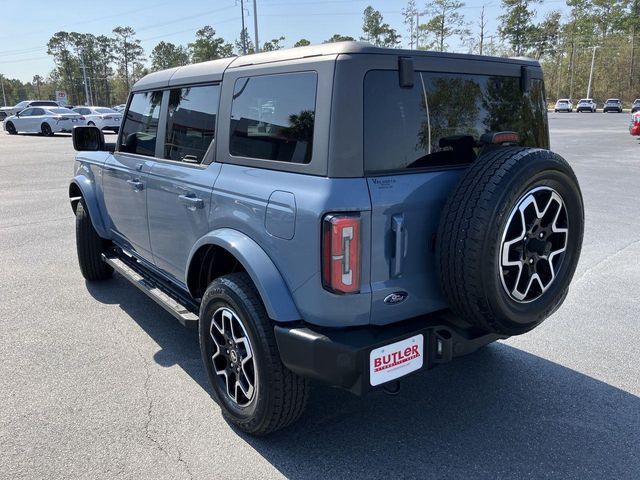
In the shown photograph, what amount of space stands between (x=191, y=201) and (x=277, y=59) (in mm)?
998

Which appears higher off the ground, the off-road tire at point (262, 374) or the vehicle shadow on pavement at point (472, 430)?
the off-road tire at point (262, 374)

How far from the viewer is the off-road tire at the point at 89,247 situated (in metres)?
5.02

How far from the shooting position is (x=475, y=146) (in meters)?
2.75

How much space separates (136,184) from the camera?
151 inches

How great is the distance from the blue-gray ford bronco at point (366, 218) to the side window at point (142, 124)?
35.5 inches

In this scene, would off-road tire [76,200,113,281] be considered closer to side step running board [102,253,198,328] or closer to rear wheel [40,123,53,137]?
side step running board [102,253,198,328]

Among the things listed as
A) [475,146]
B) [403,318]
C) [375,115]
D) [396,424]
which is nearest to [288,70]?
[375,115]

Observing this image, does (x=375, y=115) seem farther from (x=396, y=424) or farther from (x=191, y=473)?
(x=191, y=473)

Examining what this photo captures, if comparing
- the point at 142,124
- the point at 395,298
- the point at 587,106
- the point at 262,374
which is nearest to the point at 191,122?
the point at 142,124

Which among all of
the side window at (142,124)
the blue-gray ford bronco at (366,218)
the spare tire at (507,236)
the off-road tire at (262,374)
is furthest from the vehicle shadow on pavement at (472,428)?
the side window at (142,124)

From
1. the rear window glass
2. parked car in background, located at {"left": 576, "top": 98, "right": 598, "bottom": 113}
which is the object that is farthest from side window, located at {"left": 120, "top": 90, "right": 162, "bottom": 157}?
parked car in background, located at {"left": 576, "top": 98, "right": 598, "bottom": 113}

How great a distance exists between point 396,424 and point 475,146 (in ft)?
5.30

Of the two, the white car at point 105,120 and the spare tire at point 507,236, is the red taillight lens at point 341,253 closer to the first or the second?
the spare tire at point 507,236

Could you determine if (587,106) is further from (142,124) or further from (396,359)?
(396,359)
